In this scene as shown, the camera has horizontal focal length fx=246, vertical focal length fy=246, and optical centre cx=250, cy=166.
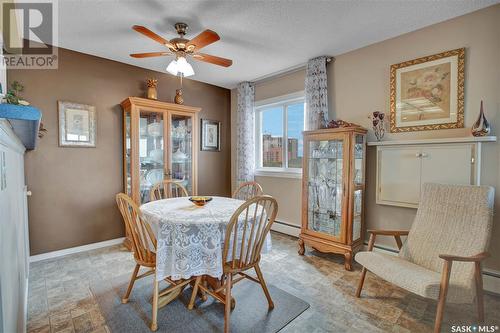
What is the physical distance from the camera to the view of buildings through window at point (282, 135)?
379 centimetres

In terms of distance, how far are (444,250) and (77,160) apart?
397cm

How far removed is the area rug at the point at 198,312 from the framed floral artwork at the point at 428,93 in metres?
2.13

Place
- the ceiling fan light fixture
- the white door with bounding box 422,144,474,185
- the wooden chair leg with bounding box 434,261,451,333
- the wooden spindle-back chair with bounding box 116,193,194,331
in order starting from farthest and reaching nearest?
the ceiling fan light fixture
the white door with bounding box 422,144,474,185
the wooden spindle-back chair with bounding box 116,193,194,331
the wooden chair leg with bounding box 434,261,451,333

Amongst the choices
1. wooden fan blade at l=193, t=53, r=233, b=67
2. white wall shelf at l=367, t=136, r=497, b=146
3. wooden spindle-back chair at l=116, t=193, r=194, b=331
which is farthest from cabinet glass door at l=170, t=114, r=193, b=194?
white wall shelf at l=367, t=136, r=497, b=146

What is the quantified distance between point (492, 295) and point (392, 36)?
2.66 meters

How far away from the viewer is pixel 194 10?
7.15 ft

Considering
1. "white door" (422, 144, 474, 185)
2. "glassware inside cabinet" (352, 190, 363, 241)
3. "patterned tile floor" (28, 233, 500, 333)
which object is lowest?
"patterned tile floor" (28, 233, 500, 333)

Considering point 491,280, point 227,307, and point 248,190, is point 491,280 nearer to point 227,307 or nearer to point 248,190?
point 227,307

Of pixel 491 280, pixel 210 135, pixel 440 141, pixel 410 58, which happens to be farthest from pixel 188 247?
pixel 210 135

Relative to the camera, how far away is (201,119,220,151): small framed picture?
14.3 ft

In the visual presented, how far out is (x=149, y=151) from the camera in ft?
11.2

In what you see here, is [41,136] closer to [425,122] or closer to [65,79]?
[65,79]

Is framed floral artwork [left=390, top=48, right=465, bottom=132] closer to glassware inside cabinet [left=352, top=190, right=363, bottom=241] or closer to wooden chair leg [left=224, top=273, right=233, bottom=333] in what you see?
glassware inside cabinet [left=352, top=190, right=363, bottom=241]

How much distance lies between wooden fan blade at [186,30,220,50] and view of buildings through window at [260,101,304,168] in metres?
1.98
